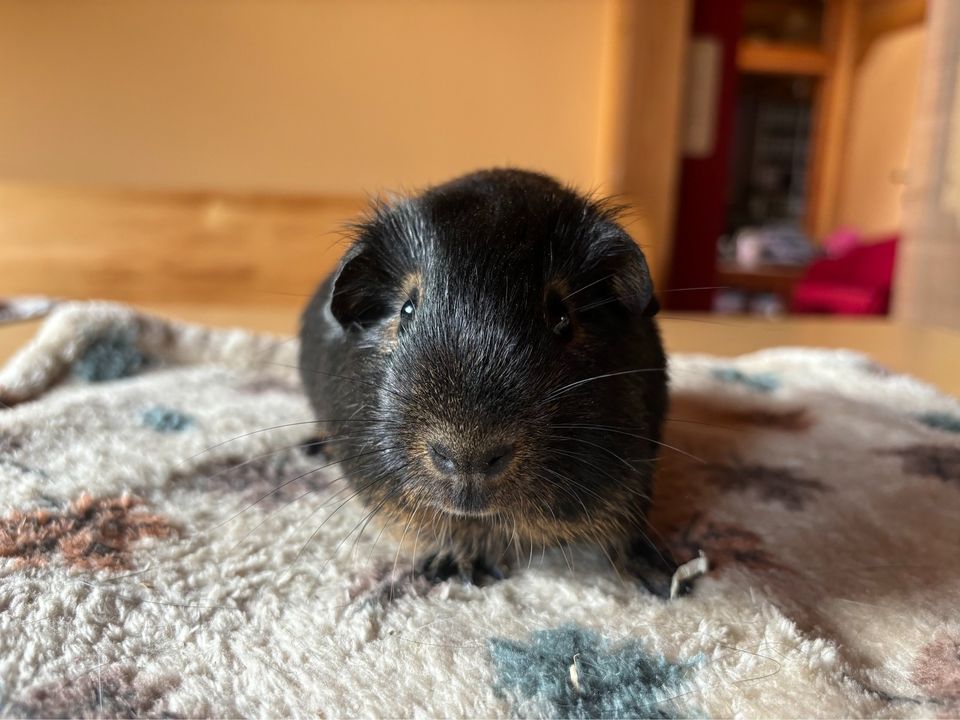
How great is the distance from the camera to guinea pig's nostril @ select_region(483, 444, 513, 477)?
0.76m

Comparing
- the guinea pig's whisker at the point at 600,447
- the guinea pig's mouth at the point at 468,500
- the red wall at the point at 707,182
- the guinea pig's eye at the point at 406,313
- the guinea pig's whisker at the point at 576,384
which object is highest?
the red wall at the point at 707,182

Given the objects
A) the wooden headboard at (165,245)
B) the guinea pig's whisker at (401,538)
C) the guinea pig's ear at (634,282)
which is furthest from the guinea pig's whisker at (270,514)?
the wooden headboard at (165,245)

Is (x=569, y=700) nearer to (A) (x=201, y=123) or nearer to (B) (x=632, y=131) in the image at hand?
(B) (x=632, y=131)

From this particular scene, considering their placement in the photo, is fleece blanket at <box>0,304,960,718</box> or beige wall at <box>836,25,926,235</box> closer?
fleece blanket at <box>0,304,960,718</box>

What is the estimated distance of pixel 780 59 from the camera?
636cm

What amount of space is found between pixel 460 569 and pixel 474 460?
0.29 metres

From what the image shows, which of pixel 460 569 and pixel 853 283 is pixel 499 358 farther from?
pixel 853 283

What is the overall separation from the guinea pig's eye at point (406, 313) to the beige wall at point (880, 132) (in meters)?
6.36

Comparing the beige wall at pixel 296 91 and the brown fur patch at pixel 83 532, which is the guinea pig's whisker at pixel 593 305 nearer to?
the brown fur patch at pixel 83 532

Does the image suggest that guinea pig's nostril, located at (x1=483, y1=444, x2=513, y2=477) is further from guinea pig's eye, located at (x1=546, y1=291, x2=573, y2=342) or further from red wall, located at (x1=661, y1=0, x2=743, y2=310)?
red wall, located at (x1=661, y1=0, x2=743, y2=310)

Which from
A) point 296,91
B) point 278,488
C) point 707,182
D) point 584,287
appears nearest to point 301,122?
point 296,91

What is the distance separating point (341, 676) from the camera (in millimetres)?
746

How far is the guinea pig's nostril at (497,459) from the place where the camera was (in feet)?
2.50

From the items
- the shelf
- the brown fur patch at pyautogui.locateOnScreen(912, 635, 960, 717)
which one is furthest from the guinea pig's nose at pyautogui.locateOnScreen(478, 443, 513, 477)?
the shelf
